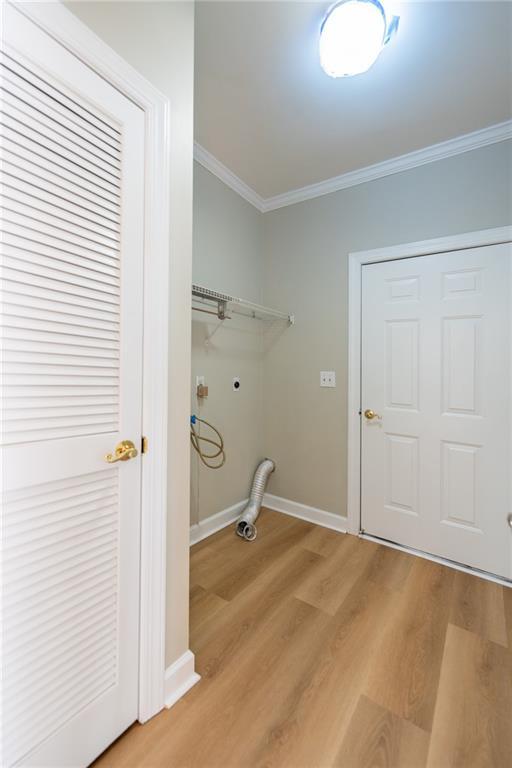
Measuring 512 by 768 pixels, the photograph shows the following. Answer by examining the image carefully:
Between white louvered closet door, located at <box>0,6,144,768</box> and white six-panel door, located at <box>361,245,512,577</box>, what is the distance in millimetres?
1802

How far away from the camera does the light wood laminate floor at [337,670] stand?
1023 millimetres

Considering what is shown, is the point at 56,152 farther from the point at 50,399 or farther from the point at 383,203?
the point at 383,203

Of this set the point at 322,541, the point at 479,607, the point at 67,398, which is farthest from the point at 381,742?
the point at 67,398

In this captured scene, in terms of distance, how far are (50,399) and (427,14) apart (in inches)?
80.4

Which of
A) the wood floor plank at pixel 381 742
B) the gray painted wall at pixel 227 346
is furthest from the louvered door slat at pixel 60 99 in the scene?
the wood floor plank at pixel 381 742

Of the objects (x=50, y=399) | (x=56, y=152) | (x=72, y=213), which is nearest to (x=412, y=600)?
(x=50, y=399)

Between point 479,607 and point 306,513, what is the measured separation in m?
1.22

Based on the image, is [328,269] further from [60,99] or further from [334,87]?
[60,99]

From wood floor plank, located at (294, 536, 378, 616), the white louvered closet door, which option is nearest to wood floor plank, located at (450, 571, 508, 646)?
wood floor plank, located at (294, 536, 378, 616)

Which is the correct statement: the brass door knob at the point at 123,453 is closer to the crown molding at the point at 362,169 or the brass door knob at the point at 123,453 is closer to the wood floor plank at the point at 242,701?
the wood floor plank at the point at 242,701

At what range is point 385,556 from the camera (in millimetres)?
2137

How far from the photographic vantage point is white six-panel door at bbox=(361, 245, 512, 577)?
6.31ft

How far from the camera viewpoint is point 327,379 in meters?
2.52

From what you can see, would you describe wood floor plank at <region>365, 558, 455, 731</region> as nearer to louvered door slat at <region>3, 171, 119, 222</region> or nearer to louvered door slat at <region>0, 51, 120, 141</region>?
louvered door slat at <region>3, 171, 119, 222</region>
